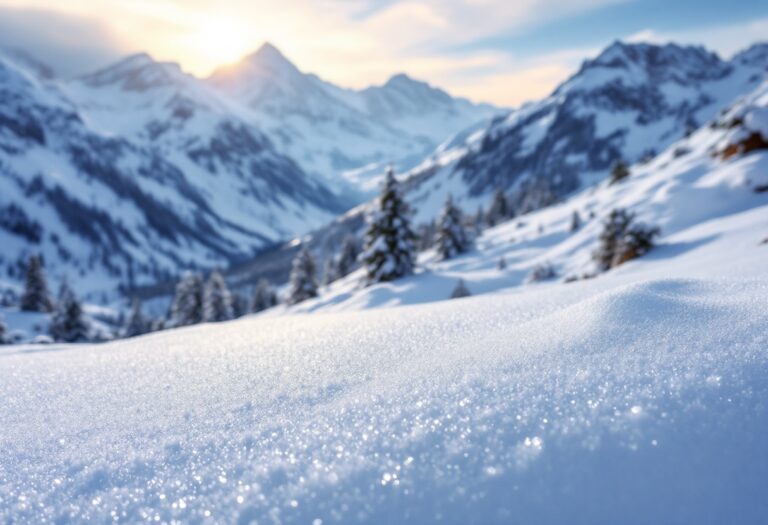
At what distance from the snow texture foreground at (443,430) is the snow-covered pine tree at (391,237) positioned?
69.3 feet

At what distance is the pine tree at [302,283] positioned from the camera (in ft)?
112

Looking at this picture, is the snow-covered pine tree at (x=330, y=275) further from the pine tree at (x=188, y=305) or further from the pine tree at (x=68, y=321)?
the pine tree at (x=68, y=321)

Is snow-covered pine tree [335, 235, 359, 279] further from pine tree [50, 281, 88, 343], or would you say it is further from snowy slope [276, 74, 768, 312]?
pine tree [50, 281, 88, 343]

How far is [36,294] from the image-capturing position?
1902 inches

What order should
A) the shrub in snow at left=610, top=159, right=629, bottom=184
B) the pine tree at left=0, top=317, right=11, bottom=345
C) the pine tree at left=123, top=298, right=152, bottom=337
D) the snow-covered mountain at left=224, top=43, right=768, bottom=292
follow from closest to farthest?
1. the pine tree at left=0, top=317, right=11, bottom=345
2. the shrub in snow at left=610, top=159, right=629, bottom=184
3. the pine tree at left=123, top=298, right=152, bottom=337
4. the snow-covered mountain at left=224, top=43, right=768, bottom=292

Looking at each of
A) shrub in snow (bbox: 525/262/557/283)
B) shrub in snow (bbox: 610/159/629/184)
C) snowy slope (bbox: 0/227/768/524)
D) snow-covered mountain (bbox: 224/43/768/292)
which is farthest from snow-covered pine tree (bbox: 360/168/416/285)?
snow-covered mountain (bbox: 224/43/768/292)

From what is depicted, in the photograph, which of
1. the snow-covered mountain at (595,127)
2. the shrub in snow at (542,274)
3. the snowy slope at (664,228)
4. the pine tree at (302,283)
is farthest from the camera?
the snow-covered mountain at (595,127)

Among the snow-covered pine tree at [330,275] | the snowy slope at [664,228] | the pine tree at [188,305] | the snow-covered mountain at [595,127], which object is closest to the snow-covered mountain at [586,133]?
the snow-covered mountain at [595,127]

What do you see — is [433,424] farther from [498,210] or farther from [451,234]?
[498,210]

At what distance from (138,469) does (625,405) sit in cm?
291

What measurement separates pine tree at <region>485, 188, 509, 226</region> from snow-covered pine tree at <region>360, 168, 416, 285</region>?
140 ft

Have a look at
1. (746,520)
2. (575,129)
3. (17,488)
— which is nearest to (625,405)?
(746,520)

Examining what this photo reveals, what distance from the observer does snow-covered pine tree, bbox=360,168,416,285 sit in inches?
1002

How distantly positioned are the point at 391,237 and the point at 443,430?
76.1ft
